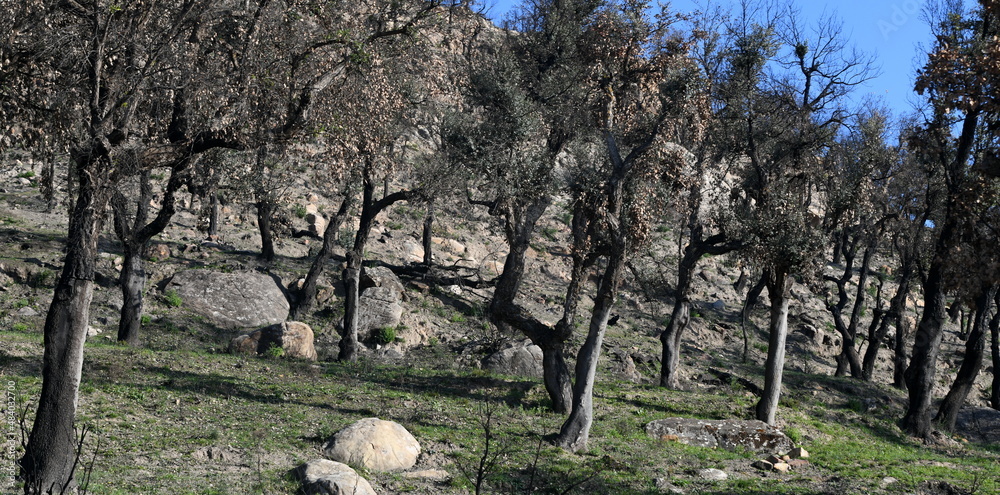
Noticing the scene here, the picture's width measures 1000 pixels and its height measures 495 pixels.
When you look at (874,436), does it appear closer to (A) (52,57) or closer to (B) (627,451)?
(B) (627,451)

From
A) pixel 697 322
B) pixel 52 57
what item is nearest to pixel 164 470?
pixel 52 57

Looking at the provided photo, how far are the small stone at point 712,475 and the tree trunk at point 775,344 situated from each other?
499 cm

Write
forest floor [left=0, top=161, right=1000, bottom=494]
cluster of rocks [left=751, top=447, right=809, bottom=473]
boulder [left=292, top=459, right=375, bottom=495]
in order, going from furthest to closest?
cluster of rocks [left=751, top=447, right=809, bottom=473] < forest floor [left=0, top=161, right=1000, bottom=494] < boulder [left=292, top=459, right=375, bottom=495]

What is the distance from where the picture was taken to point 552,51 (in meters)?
31.3

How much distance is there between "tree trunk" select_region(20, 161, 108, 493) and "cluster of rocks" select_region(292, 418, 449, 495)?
3.28m

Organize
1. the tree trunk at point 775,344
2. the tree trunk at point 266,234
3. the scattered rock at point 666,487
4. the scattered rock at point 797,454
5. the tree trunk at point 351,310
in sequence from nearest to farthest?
the scattered rock at point 666,487 < the scattered rock at point 797,454 < the tree trunk at point 775,344 < the tree trunk at point 351,310 < the tree trunk at point 266,234

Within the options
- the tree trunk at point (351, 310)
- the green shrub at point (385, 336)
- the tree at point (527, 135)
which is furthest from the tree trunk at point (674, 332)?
the green shrub at point (385, 336)

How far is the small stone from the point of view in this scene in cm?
1571

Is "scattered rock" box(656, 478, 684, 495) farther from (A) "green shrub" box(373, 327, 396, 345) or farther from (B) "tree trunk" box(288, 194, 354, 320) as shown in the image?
(B) "tree trunk" box(288, 194, 354, 320)

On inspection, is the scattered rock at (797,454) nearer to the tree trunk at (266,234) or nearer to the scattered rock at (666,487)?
the scattered rock at (666,487)

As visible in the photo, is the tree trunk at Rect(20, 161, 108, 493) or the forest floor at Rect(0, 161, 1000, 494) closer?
the tree trunk at Rect(20, 161, 108, 493)

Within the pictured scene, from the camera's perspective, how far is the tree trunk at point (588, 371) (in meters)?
16.5

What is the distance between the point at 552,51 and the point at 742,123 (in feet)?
28.4

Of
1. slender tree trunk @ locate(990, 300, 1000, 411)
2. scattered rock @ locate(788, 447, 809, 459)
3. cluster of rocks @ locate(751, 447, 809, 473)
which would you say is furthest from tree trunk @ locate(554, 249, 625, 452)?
slender tree trunk @ locate(990, 300, 1000, 411)
